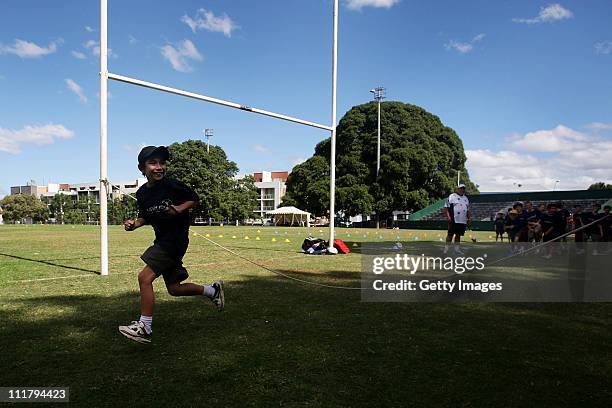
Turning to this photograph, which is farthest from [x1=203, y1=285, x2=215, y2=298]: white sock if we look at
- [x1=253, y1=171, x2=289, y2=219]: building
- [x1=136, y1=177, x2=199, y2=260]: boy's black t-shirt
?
[x1=253, y1=171, x2=289, y2=219]: building

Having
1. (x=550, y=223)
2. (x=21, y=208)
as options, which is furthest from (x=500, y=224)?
(x=21, y=208)

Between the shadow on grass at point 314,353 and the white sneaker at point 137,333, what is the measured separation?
0.11 m

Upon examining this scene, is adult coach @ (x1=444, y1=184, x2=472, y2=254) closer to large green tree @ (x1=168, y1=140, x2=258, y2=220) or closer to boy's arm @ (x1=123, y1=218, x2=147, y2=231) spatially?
boy's arm @ (x1=123, y1=218, x2=147, y2=231)

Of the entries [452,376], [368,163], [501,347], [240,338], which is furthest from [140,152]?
[368,163]

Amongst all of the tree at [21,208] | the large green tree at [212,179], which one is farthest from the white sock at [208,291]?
the tree at [21,208]

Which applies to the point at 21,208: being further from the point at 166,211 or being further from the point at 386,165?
the point at 166,211

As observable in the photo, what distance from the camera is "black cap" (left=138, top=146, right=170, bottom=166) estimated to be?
15.8 ft

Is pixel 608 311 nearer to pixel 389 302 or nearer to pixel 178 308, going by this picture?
pixel 389 302

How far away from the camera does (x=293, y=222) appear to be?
239 feet

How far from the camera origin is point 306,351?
14.4 feet

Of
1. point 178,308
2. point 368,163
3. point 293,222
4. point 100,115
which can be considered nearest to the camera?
point 178,308

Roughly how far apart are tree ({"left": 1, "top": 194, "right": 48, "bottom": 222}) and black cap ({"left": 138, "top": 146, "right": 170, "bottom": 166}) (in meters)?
121

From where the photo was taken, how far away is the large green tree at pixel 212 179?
61.8 meters

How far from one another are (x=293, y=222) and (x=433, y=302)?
66114 mm
